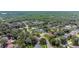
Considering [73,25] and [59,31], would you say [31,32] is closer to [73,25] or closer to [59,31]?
[59,31]

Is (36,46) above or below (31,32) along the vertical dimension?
below

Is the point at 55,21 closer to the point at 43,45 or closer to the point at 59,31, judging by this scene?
the point at 59,31

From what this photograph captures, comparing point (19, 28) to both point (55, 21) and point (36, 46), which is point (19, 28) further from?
point (55, 21)
